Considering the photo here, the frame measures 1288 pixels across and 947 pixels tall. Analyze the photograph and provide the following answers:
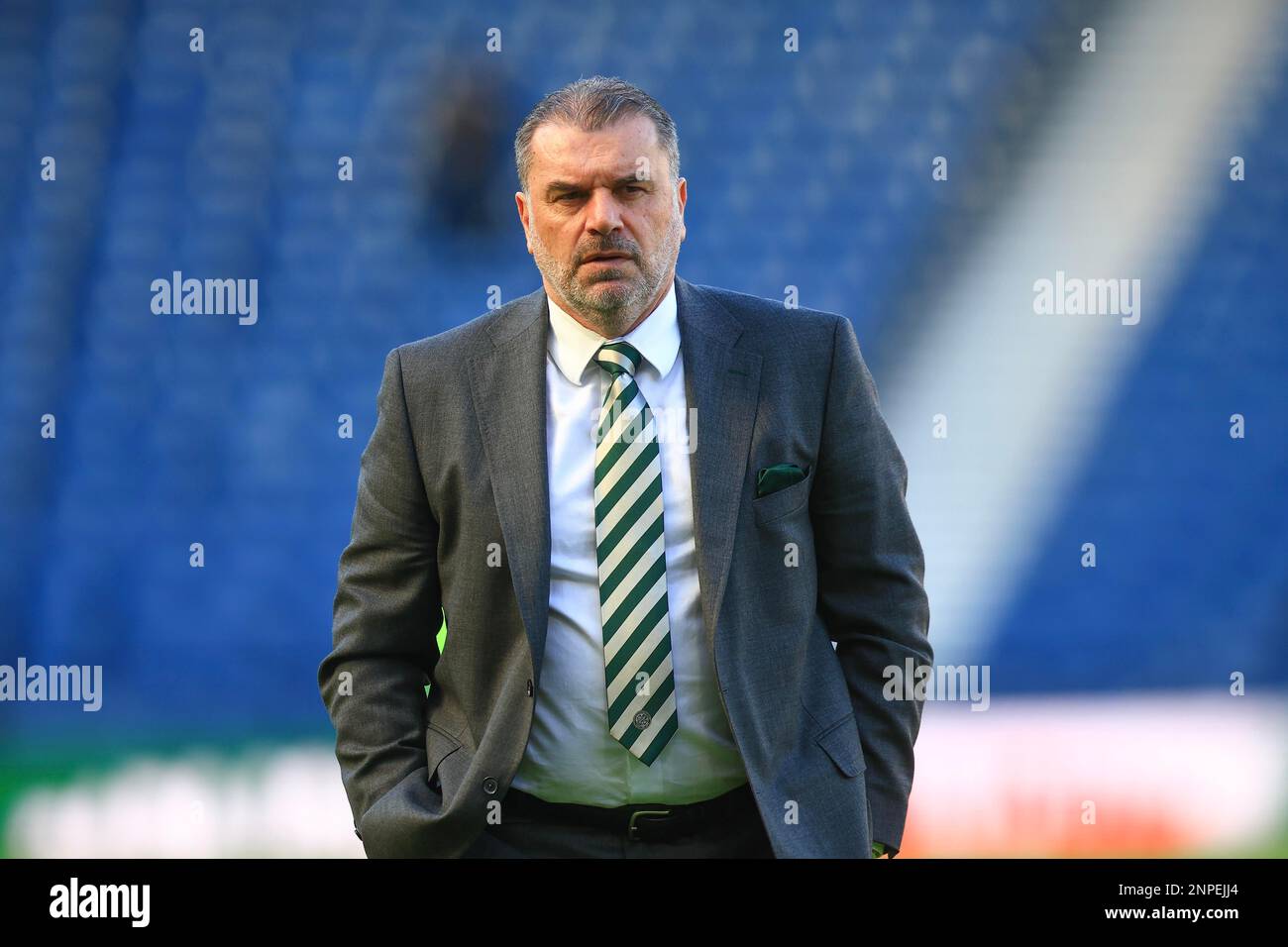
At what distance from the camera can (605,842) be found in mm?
1983

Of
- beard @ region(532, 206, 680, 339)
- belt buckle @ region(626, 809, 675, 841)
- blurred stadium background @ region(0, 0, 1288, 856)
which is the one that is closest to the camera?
belt buckle @ region(626, 809, 675, 841)

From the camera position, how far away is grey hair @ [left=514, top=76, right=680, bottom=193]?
2.07 meters

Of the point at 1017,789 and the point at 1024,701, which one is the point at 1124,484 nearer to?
the point at 1024,701

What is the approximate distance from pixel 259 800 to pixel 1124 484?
9.96 ft

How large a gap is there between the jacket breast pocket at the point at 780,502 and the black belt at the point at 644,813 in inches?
15.6

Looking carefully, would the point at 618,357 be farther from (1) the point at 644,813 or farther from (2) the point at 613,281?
(1) the point at 644,813

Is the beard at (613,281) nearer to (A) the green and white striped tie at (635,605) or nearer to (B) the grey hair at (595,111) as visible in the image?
(B) the grey hair at (595,111)

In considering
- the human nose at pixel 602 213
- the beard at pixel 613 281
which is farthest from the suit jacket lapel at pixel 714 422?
the human nose at pixel 602 213

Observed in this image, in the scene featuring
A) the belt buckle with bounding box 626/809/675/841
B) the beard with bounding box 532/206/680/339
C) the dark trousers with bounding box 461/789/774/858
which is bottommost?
the dark trousers with bounding box 461/789/774/858

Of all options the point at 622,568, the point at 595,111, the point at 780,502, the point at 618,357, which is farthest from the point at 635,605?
the point at 595,111

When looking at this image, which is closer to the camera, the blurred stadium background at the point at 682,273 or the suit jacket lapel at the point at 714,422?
the suit jacket lapel at the point at 714,422

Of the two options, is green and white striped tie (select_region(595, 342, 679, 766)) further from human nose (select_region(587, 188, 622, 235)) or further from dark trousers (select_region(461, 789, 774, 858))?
human nose (select_region(587, 188, 622, 235))

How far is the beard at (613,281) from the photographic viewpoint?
6.79 ft

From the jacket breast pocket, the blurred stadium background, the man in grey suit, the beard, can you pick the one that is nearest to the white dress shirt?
the man in grey suit
